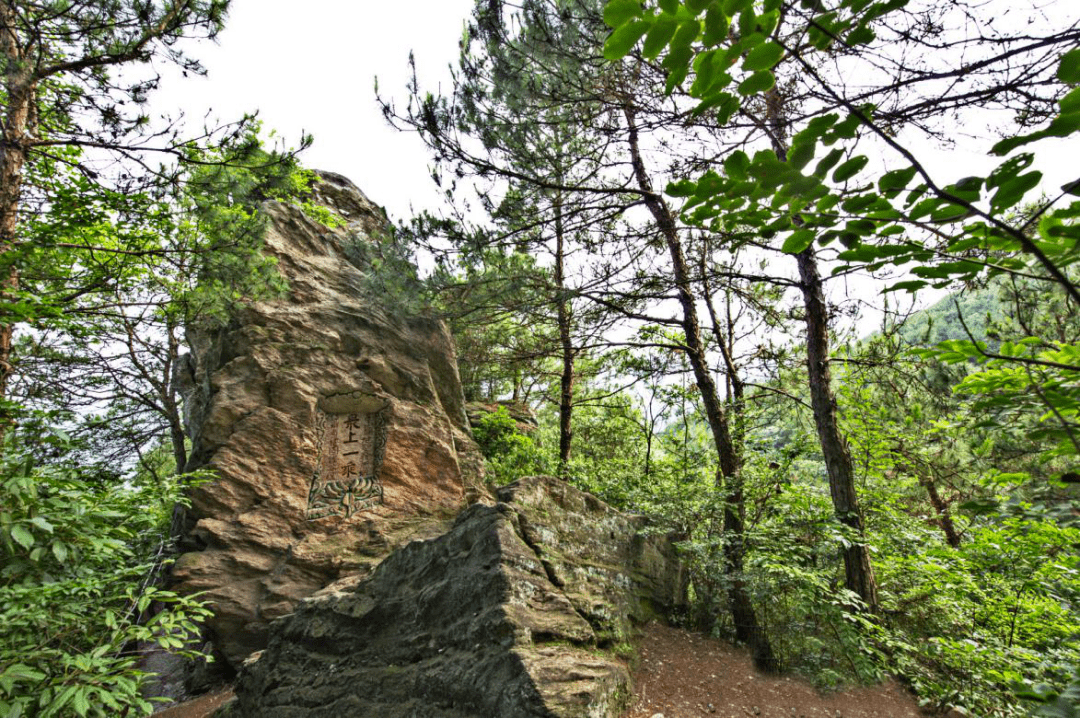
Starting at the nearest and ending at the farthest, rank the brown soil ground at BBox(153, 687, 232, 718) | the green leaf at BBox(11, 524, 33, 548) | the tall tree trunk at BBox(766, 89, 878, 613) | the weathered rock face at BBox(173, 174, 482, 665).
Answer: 1. the green leaf at BBox(11, 524, 33, 548)
2. the tall tree trunk at BBox(766, 89, 878, 613)
3. the brown soil ground at BBox(153, 687, 232, 718)
4. the weathered rock face at BBox(173, 174, 482, 665)

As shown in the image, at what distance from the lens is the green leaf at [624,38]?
969 millimetres

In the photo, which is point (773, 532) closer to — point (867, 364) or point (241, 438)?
point (867, 364)

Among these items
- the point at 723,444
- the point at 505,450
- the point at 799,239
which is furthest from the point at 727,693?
the point at 505,450

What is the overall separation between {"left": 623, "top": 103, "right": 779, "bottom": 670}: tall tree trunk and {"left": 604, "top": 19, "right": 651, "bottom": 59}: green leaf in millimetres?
3822

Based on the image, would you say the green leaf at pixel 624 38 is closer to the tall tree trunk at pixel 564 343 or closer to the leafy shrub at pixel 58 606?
the leafy shrub at pixel 58 606

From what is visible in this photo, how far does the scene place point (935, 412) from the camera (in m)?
7.70

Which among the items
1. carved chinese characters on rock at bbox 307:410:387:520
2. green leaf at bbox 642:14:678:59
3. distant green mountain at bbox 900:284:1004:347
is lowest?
carved chinese characters on rock at bbox 307:410:387:520

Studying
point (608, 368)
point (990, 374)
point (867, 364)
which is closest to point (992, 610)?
point (867, 364)

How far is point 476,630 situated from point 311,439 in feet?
12.9

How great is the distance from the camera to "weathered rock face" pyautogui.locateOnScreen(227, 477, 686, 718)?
286cm

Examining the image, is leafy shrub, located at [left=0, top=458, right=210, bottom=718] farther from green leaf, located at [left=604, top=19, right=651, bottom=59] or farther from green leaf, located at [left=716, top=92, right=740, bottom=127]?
green leaf, located at [left=716, top=92, right=740, bottom=127]

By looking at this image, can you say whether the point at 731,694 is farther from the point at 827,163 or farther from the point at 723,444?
the point at 827,163

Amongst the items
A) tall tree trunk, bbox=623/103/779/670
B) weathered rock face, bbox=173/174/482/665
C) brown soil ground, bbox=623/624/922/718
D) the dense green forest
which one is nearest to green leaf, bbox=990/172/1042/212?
the dense green forest

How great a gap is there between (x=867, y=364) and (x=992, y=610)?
2256mm
